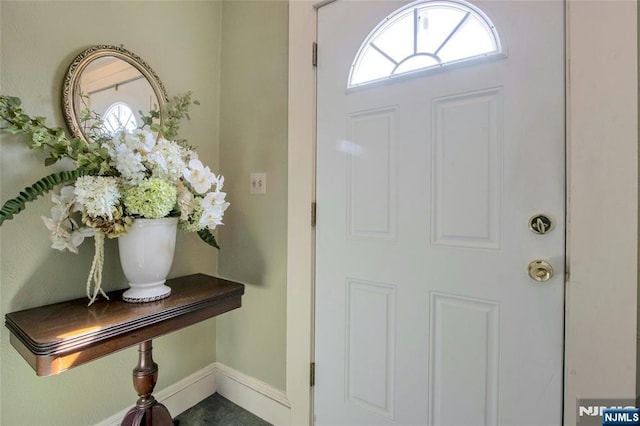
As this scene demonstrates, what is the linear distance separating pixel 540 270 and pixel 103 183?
1425 mm

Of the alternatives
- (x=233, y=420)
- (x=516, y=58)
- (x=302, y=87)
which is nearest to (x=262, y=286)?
(x=233, y=420)

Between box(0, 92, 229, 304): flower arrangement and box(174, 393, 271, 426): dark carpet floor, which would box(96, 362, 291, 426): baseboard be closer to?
box(174, 393, 271, 426): dark carpet floor

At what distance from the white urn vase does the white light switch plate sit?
0.48 metres

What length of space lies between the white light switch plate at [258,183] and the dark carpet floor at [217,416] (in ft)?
3.89

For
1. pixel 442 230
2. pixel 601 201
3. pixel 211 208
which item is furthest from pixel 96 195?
pixel 601 201

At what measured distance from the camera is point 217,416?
4.91 ft

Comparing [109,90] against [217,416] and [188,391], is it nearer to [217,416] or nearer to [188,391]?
[188,391]

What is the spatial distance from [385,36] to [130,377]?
1.89 metres

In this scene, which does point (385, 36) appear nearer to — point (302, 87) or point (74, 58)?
point (302, 87)

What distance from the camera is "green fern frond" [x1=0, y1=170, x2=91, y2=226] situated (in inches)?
35.4

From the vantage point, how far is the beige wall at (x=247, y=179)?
144 centimetres

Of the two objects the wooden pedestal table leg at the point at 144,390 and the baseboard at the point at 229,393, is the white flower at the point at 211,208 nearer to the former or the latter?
the wooden pedestal table leg at the point at 144,390

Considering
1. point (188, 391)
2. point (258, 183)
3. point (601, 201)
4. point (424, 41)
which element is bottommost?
point (188, 391)

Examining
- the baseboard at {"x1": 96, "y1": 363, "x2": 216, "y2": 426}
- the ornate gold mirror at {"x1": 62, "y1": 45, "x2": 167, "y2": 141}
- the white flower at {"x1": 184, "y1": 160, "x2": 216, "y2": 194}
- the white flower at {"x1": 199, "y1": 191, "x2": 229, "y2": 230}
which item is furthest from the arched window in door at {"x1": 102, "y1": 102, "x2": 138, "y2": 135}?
the baseboard at {"x1": 96, "y1": 363, "x2": 216, "y2": 426}
